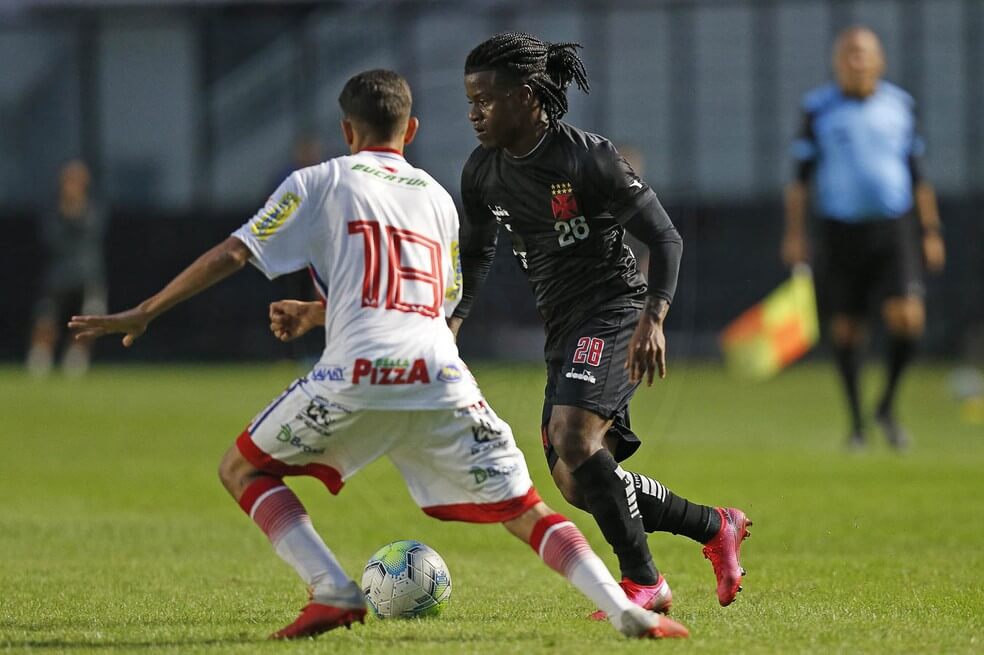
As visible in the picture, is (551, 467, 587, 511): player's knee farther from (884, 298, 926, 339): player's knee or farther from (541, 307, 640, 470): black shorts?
(884, 298, 926, 339): player's knee

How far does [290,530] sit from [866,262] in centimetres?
819

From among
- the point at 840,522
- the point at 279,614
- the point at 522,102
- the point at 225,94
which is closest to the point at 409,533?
the point at 840,522

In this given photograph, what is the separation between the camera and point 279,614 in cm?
595

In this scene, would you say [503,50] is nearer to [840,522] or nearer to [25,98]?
[840,522]

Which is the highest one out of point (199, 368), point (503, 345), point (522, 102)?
point (522, 102)

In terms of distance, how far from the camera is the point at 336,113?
25500 millimetres

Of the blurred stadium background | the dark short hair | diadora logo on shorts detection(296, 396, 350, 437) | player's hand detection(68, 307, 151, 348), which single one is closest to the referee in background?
the dark short hair

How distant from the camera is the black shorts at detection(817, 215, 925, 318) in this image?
12.3m

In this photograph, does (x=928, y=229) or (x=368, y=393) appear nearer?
(x=368, y=393)

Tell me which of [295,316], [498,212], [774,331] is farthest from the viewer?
[774,331]

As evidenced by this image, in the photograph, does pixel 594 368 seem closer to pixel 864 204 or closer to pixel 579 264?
pixel 579 264

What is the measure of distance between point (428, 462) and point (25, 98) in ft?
73.6

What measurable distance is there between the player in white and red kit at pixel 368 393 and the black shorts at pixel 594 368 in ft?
2.29

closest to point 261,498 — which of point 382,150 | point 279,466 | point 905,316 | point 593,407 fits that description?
point 279,466
